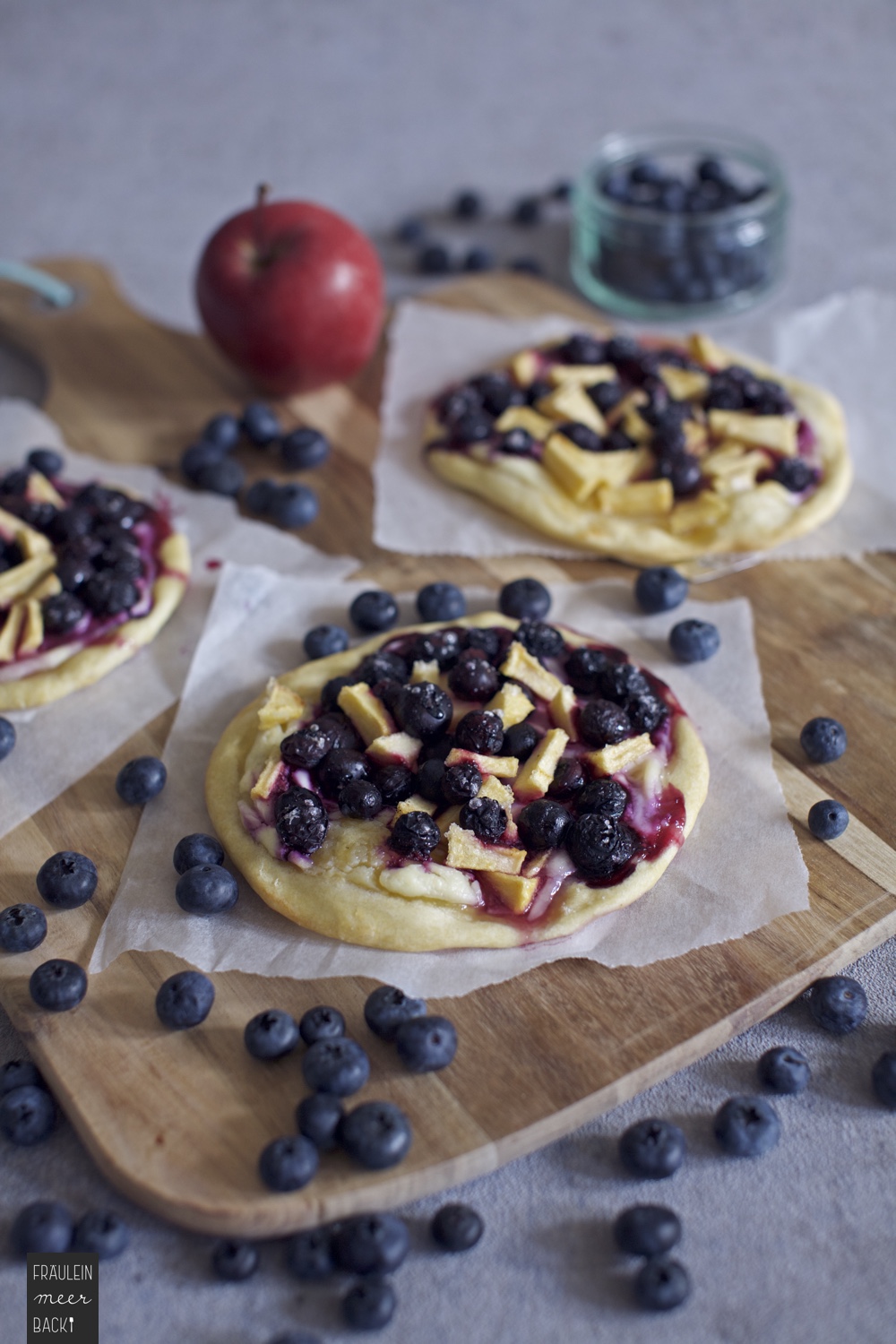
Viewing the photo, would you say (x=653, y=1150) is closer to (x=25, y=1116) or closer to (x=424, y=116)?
(x=25, y=1116)

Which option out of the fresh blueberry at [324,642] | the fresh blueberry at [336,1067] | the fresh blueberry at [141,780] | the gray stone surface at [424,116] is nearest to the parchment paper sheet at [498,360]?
the fresh blueberry at [324,642]

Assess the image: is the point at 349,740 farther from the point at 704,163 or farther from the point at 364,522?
the point at 704,163

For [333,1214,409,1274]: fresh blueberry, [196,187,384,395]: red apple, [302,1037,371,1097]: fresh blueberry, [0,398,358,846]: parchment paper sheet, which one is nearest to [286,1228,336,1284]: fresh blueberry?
[333,1214,409,1274]: fresh blueberry

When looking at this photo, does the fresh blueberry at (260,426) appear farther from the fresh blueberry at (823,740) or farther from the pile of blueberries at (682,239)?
the fresh blueberry at (823,740)

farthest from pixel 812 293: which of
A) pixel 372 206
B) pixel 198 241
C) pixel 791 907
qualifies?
pixel 791 907

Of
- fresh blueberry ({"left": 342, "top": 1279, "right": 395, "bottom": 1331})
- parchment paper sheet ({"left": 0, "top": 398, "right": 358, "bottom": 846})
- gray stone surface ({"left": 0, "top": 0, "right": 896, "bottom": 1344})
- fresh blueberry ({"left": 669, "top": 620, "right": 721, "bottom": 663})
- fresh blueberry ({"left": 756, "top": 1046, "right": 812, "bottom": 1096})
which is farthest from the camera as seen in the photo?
gray stone surface ({"left": 0, "top": 0, "right": 896, "bottom": 1344})

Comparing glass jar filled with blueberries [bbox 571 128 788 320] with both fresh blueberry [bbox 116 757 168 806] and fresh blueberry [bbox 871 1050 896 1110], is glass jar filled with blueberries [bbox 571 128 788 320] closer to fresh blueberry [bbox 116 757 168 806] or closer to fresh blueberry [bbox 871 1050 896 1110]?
fresh blueberry [bbox 116 757 168 806]
